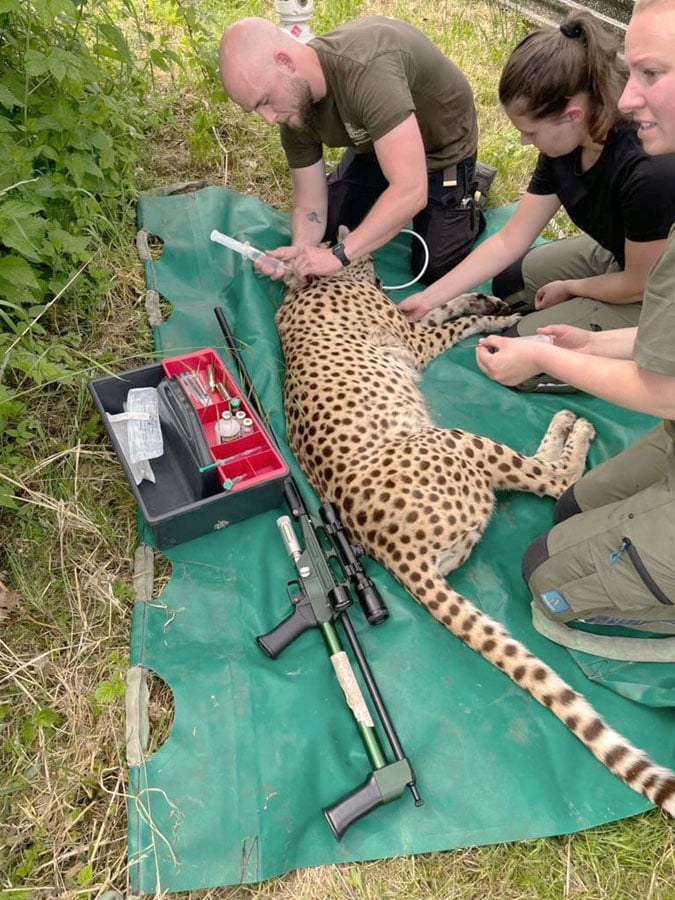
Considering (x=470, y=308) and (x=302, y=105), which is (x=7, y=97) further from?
(x=470, y=308)

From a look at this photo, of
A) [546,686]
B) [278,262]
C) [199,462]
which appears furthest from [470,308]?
[546,686]

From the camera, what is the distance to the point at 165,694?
2.58m

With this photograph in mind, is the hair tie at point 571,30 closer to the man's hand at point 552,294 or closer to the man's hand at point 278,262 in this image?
the man's hand at point 552,294

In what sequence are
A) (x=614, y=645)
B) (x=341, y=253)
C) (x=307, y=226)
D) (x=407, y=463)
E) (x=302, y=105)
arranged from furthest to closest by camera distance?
(x=307, y=226), (x=341, y=253), (x=302, y=105), (x=407, y=463), (x=614, y=645)

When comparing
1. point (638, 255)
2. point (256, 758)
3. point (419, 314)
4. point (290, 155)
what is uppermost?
point (290, 155)

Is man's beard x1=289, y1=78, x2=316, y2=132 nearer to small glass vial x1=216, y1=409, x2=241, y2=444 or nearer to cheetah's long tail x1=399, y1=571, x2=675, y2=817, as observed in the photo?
small glass vial x1=216, y1=409, x2=241, y2=444

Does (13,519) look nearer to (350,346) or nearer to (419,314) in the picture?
(350,346)

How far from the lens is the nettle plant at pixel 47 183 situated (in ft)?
9.66

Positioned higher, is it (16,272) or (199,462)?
(16,272)

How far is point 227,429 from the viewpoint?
304cm

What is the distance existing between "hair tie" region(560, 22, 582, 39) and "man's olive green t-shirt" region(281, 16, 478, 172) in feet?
2.60

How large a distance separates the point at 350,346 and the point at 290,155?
4.46ft

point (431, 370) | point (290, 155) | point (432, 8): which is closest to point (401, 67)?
point (290, 155)

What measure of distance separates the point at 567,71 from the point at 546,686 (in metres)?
2.40
